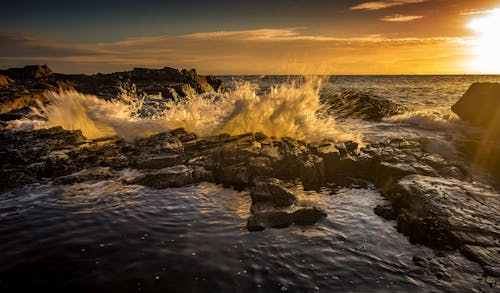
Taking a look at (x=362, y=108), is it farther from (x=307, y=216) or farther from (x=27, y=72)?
(x=27, y=72)

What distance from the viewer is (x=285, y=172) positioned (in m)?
9.59

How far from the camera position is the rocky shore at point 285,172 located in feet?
21.2

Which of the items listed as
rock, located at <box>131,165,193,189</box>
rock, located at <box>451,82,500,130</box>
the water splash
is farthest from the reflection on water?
rock, located at <box>451,82,500,130</box>

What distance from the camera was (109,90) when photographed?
50938 mm

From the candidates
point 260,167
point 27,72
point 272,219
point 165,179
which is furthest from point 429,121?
point 27,72

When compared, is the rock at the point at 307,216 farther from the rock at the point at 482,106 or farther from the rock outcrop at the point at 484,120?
the rock at the point at 482,106

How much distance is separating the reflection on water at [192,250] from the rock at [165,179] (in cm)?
94

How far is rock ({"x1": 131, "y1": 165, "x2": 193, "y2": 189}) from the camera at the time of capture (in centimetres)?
895

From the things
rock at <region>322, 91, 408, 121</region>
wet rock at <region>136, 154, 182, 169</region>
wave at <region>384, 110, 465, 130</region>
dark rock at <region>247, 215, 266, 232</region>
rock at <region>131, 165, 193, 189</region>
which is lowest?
dark rock at <region>247, 215, 266, 232</region>

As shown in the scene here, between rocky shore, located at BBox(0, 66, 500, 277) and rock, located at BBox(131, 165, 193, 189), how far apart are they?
3 centimetres

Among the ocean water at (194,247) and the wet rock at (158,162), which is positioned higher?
the wet rock at (158,162)

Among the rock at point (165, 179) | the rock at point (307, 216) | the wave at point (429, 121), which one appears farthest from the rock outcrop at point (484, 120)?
the rock at point (165, 179)

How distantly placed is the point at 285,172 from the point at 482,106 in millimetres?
13744

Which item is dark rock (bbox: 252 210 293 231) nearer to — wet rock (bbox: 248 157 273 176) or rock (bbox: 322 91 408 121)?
wet rock (bbox: 248 157 273 176)
